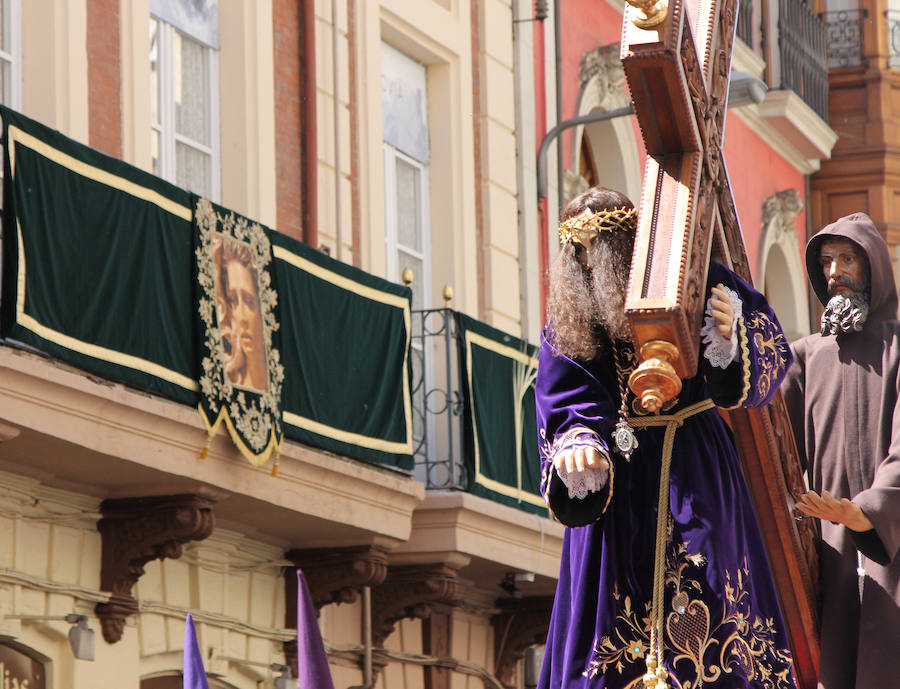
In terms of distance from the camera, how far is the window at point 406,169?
14203 mm

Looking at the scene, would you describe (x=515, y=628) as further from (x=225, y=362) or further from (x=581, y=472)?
(x=581, y=472)

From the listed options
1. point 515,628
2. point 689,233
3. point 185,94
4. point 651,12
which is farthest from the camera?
point 515,628

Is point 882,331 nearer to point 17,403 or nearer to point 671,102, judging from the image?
point 671,102

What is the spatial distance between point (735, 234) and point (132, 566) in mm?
5823

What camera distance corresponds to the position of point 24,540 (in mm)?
10406

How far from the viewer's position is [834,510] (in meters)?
5.75

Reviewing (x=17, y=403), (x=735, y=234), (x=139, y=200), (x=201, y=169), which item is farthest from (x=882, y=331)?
(x=201, y=169)

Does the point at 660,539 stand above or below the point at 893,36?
below

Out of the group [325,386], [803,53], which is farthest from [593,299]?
[803,53]

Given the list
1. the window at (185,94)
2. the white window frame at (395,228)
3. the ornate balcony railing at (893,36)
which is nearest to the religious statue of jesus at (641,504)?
the window at (185,94)

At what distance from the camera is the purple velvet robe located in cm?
541

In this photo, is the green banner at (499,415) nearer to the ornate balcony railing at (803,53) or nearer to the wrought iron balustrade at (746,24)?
the wrought iron balustrade at (746,24)

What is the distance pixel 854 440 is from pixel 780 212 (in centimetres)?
1460

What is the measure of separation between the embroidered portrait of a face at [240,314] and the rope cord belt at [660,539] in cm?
552
